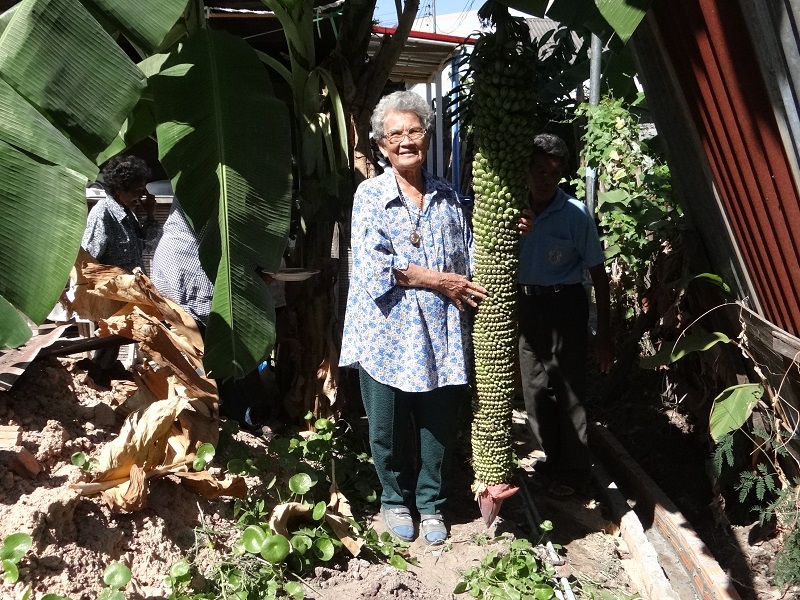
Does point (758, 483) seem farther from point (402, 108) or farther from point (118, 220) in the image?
point (118, 220)

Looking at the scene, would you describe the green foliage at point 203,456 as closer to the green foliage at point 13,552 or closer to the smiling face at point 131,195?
the green foliage at point 13,552

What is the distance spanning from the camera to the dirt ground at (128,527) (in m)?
2.90

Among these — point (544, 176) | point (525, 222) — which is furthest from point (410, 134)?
point (544, 176)

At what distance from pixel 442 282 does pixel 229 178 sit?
3.24 ft

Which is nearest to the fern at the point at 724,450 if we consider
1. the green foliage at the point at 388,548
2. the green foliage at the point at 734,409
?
the green foliage at the point at 734,409

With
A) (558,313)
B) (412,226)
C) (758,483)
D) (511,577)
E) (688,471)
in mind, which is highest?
(412,226)

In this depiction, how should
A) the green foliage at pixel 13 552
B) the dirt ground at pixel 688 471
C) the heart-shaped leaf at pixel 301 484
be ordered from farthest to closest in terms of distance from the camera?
the dirt ground at pixel 688 471
the heart-shaped leaf at pixel 301 484
the green foliage at pixel 13 552

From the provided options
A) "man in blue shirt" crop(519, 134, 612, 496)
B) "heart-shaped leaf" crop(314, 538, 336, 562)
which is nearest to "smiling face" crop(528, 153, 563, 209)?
"man in blue shirt" crop(519, 134, 612, 496)

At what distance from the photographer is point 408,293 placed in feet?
11.5

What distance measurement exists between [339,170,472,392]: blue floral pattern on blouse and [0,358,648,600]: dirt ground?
0.82 m

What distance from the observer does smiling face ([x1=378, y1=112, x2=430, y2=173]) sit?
11.3 ft

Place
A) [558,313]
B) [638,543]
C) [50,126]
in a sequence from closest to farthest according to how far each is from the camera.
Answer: [50,126] < [638,543] < [558,313]

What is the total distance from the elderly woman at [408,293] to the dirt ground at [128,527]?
379 mm

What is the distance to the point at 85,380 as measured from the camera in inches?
160
